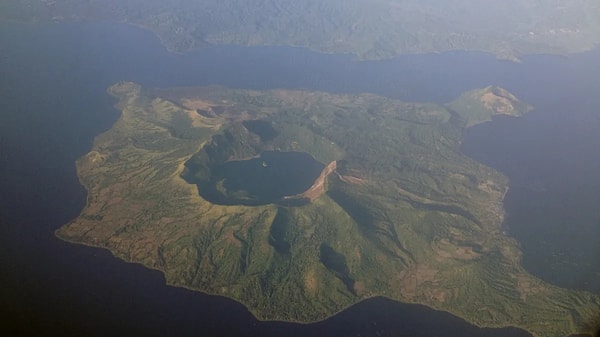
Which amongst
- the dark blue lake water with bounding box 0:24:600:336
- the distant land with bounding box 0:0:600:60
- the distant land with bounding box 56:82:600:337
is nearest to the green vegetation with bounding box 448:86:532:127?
the dark blue lake water with bounding box 0:24:600:336

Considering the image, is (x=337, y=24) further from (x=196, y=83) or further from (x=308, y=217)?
(x=308, y=217)

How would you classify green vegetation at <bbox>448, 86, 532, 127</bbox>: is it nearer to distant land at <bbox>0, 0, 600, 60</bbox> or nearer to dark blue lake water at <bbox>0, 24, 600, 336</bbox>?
dark blue lake water at <bbox>0, 24, 600, 336</bbox>

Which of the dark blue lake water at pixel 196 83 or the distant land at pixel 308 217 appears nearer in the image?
the dark blue lake water at pixel 196 83

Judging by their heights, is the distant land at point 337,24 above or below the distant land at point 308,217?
above

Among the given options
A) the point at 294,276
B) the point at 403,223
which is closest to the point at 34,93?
the point at 294,276

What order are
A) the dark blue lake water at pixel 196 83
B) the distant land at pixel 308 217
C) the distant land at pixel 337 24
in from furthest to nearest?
the distant land at pixel 337 24 < the distant land at pixel 308 217 < the dark blue lake water at pixel 196 83

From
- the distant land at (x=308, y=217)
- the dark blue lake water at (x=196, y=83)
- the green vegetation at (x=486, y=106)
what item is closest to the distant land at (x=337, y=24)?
the dark blue lake water at (x=196, y=83)

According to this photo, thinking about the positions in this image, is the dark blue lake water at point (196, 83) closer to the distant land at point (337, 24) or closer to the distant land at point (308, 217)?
the distant land at point (308, 217)
